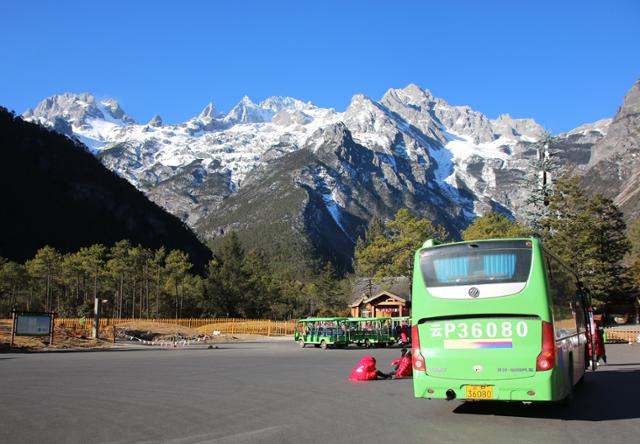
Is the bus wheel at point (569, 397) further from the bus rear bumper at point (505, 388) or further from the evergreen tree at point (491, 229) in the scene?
the evergreen tree at point (491, 229)

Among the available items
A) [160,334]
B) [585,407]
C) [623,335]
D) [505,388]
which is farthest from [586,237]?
[505,388]

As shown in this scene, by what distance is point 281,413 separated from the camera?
10.4 metres

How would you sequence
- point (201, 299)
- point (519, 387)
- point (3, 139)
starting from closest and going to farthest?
point (519, 387) → point (201, 299) → point (3, 139)

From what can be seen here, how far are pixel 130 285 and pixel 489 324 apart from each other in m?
79.7

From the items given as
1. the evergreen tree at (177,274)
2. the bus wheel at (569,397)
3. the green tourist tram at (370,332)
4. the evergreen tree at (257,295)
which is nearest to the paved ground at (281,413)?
the bus wheel at (569,397)

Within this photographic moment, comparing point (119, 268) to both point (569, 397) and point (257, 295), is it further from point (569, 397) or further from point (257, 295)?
point (569, 397)

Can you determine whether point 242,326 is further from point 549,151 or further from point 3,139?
point 3,139

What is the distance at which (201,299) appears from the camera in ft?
269

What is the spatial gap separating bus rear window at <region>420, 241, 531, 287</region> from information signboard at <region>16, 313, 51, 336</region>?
2705 centimetres

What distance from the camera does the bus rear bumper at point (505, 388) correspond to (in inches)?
355

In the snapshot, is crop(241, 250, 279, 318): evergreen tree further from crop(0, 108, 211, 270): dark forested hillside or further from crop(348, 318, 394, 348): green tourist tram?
crop(0, 108, 211, 270): dark forested hillside

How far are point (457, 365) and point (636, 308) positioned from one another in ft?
211

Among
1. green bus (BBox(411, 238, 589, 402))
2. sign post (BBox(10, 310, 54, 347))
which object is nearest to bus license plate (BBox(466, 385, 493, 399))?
green bus (BBox(411, 238, 589, 402))

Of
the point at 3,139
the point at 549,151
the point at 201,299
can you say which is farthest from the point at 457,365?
the point at 3,139
